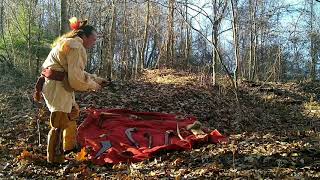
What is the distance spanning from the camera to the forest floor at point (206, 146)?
181 inches

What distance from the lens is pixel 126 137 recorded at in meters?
6.36

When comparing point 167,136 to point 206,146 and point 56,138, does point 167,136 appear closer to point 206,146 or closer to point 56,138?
point 206,146

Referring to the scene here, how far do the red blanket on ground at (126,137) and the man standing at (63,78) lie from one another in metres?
0.54

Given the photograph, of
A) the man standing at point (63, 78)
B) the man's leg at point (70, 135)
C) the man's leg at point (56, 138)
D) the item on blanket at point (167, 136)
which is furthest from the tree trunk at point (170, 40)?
the man's leg at point (56, 138)

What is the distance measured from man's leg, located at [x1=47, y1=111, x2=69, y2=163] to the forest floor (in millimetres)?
142

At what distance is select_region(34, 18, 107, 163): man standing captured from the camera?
17.6 feet

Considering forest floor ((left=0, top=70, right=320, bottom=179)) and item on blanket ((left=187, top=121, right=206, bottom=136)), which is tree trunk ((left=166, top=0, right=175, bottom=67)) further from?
item on blanket ((left=187, top=121, right=206, bottom=136))

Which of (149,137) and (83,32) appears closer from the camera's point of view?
(83,32)

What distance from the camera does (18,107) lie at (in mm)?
8898

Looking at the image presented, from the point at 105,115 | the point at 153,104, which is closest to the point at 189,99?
the point at 153,104

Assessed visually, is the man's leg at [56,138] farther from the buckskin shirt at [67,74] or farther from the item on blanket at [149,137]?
the item on blanket at [149,137]

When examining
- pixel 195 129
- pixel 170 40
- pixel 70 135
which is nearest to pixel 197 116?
pixel 195 129

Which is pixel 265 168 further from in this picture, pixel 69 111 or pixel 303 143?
pixel 69 111

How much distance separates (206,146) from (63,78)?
212cm
